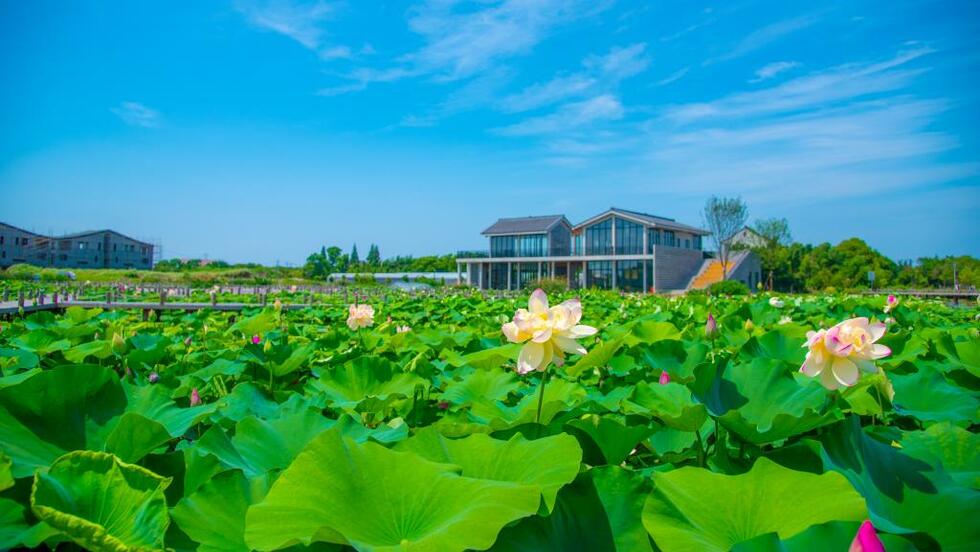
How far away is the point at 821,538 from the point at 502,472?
367mm

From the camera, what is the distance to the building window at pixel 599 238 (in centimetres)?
3491

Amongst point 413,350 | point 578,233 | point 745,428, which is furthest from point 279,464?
point 578,233

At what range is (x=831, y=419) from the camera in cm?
86

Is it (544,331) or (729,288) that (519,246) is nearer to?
(729,288)

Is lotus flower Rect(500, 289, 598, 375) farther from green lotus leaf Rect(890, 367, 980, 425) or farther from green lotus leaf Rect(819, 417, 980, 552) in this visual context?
green lotus leaf Rect(890, 367, 980, 425)

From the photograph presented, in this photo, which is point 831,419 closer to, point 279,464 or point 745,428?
point 745,428

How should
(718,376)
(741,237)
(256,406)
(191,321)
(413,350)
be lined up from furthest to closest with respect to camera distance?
(741,237), (191,321), (413,350), (256,406), (718,376)

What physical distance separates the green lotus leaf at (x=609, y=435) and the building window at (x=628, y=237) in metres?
34.0

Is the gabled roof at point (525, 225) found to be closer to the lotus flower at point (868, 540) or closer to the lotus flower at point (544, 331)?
the lotus flower at point (544, 331)

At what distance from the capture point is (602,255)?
115ft

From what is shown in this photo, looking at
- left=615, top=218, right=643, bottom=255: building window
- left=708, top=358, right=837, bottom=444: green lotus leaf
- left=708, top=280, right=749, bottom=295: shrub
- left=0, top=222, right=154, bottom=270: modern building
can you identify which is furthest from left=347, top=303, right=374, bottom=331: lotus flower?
left=0, top=222, right=154, bottom=270: modern building

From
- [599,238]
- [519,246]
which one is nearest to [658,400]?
[599,238]

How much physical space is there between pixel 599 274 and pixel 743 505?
35.2 meters

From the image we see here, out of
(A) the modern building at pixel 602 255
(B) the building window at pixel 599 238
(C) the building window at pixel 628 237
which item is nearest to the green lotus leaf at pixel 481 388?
(A) the modern building at pixel 602 255
